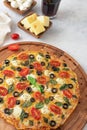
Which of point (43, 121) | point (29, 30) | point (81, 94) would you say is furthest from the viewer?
point (29, 30)

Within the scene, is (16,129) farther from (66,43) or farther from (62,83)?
(66,43)

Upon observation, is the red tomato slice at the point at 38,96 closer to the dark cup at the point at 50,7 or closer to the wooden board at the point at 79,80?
the wooden board at the point at 79,80

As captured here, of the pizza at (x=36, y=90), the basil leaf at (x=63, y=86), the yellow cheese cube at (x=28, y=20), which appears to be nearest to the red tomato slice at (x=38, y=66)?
the pizza at (x=36, y=90)

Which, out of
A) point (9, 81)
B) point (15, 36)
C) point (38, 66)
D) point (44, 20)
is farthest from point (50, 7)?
point (9, 81)

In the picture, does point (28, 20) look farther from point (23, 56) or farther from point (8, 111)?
point (8, 111)

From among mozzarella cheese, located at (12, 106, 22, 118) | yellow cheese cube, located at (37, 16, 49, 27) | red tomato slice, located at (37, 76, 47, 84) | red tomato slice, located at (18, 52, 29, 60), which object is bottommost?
mozzarella cheese, located at (12, 106, 22, 118)

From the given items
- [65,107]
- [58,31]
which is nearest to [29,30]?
[58,31]

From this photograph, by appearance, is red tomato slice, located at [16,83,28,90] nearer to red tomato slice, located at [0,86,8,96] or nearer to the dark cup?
red tomato slice, located at [0,86,8,96]

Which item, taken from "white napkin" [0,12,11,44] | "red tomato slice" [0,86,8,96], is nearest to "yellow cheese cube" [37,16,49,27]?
"white napkin" [0,12,11,44]
